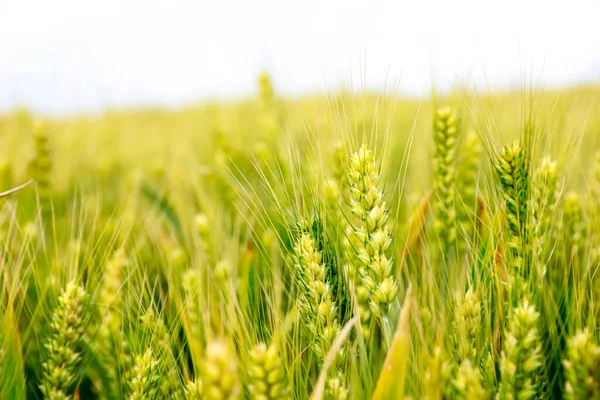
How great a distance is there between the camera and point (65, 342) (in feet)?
2.91

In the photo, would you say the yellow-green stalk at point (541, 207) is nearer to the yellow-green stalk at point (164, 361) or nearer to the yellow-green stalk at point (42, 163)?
the yellow-green stalk at point (164, 361)

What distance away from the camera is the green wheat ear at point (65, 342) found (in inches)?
34.2

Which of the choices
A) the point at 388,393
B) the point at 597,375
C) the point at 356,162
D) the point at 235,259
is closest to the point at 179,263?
the point at 235,259

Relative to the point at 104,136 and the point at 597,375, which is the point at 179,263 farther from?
the point at 104,136

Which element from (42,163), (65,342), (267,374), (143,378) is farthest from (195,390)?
(42,163)

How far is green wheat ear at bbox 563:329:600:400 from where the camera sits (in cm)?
64

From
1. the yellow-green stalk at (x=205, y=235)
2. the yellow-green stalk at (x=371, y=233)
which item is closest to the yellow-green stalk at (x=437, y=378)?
the yellow-green stalk at (x=371, y=233)

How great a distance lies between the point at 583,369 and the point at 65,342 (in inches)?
35.4

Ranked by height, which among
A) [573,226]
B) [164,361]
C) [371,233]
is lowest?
[164,361]

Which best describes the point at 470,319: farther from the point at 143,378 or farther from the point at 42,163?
the point at 42,163

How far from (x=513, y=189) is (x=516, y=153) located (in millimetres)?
67

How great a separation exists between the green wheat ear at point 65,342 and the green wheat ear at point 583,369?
2.81ft

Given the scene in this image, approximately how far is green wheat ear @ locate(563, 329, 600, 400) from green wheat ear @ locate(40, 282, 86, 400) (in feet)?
2.81

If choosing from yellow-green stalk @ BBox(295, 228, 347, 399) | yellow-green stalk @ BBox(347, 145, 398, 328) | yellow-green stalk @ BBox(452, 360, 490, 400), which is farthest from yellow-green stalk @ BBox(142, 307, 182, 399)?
yellow-green stalk @ BBox(452, 360, 490, 400)
